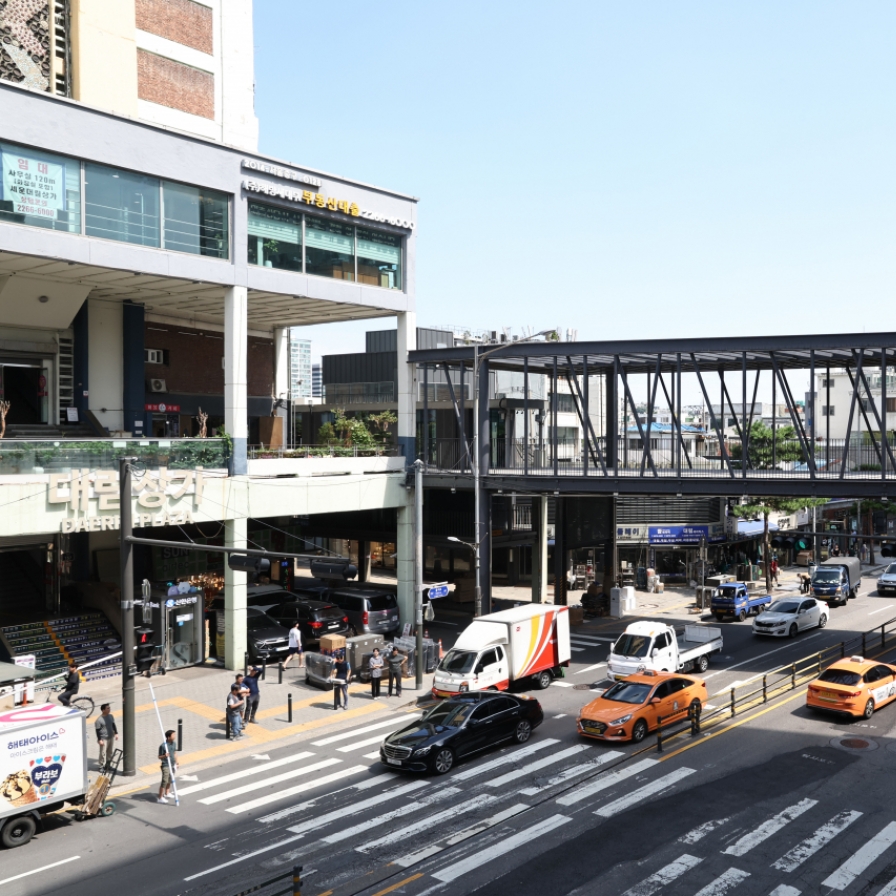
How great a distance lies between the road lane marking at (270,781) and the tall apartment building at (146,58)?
2358 centimetres

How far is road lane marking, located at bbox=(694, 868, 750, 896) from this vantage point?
51.2ft

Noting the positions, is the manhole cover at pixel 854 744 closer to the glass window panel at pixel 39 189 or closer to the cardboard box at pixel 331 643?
the cardboard box at pixel 331 643

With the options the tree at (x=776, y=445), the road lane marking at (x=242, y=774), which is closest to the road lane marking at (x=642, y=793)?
the road lane marking at (x=242, y=774)

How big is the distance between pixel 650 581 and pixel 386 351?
2502 cm

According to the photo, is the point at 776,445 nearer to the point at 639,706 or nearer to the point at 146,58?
the point at 639,706

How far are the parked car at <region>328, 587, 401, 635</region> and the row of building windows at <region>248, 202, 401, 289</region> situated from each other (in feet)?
45.2

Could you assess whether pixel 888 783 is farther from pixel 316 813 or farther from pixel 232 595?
pixel 232 595

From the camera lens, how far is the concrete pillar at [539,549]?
44531mm

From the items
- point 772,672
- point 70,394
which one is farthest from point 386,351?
point 772,672

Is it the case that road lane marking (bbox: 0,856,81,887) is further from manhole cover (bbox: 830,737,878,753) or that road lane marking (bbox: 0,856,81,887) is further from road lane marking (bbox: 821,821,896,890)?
manhole cover (bbox: 830,737,878,753)

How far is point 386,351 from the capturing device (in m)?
66.4

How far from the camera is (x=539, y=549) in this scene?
45.2m

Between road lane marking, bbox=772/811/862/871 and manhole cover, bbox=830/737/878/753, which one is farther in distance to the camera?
manhole cover, bbox=830/737/878/753

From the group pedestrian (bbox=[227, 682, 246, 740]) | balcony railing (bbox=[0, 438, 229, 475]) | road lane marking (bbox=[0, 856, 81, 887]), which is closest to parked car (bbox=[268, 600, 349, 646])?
balcony railing (bbox=[0, 438, 229, 475])
